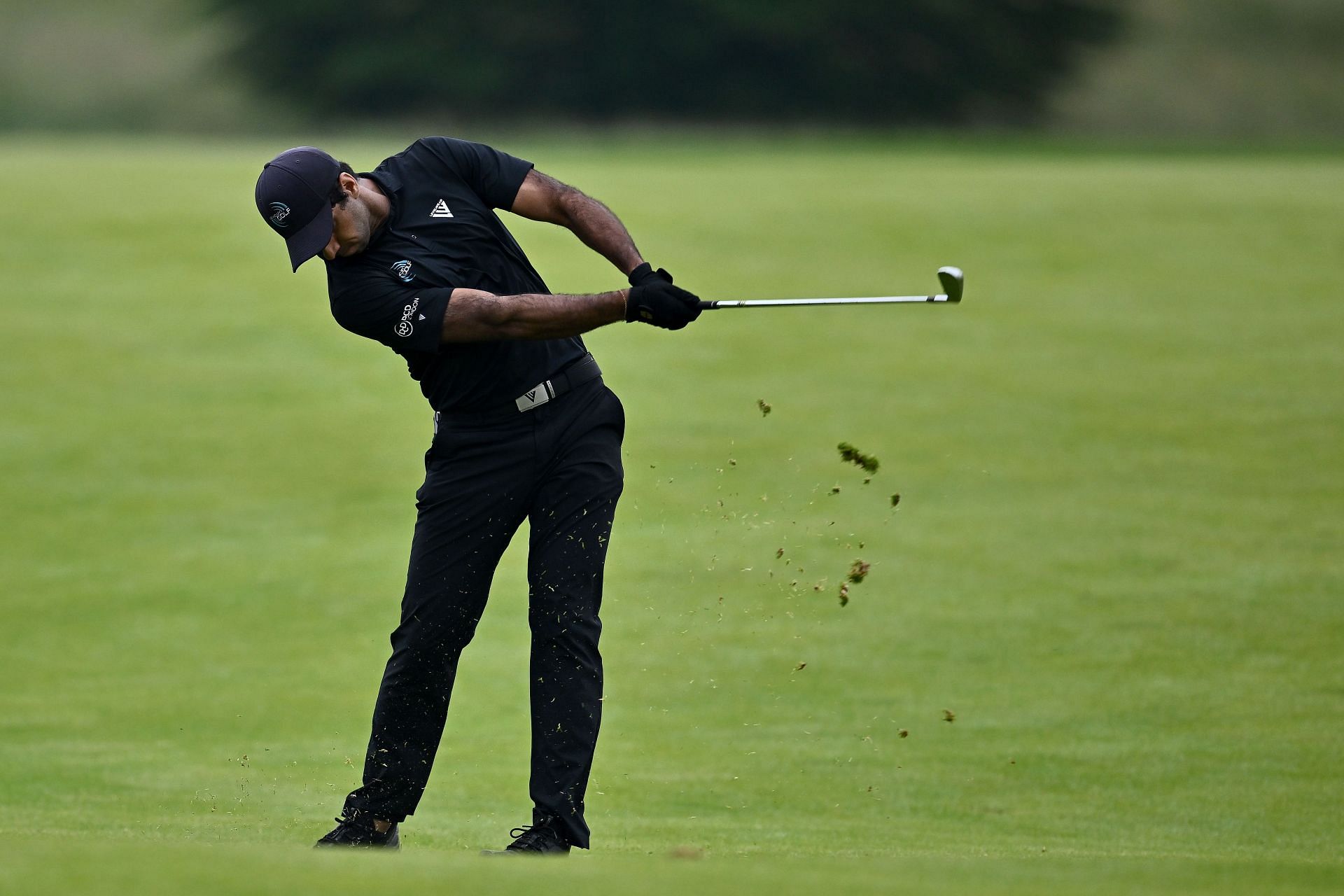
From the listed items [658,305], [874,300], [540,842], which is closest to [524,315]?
[658,305]

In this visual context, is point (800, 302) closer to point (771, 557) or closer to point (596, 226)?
point (596, 226)

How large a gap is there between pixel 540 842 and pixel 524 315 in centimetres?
159

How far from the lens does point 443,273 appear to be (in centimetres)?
576

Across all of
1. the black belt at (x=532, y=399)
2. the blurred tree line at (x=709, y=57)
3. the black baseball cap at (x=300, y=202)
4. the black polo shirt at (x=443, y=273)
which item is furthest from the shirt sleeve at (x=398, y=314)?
the blurred tree line at (x=709, y=57)

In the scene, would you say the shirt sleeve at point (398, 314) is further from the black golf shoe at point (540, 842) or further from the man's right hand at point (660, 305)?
the black golf shoe at point (540, 842)

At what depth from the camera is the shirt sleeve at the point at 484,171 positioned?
6.03 m

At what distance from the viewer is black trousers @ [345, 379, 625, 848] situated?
5820 millimetres

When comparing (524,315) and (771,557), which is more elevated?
(771,557)

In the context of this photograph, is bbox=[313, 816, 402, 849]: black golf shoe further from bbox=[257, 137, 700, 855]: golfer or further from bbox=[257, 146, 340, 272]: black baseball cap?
bbox=[257, 146, 340, 272]: black baseball cap

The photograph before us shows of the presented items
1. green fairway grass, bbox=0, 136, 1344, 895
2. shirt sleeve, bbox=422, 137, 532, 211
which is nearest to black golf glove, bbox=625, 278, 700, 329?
shirt sleeve, bbox=422, 137, 532, 211

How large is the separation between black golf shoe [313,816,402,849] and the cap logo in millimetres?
1909

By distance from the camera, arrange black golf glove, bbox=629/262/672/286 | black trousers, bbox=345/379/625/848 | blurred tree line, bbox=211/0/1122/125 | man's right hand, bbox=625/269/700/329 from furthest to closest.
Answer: blurred tree line, bbox=211/0/1122/125, black trousers, bbox=345/379/625/848, black golf glove, bbox=629/262/672/286, man's right hand, bbox=625/269/700/329

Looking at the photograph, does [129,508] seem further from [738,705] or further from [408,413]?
[738,705]

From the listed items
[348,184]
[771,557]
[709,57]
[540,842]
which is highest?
[709,57]
